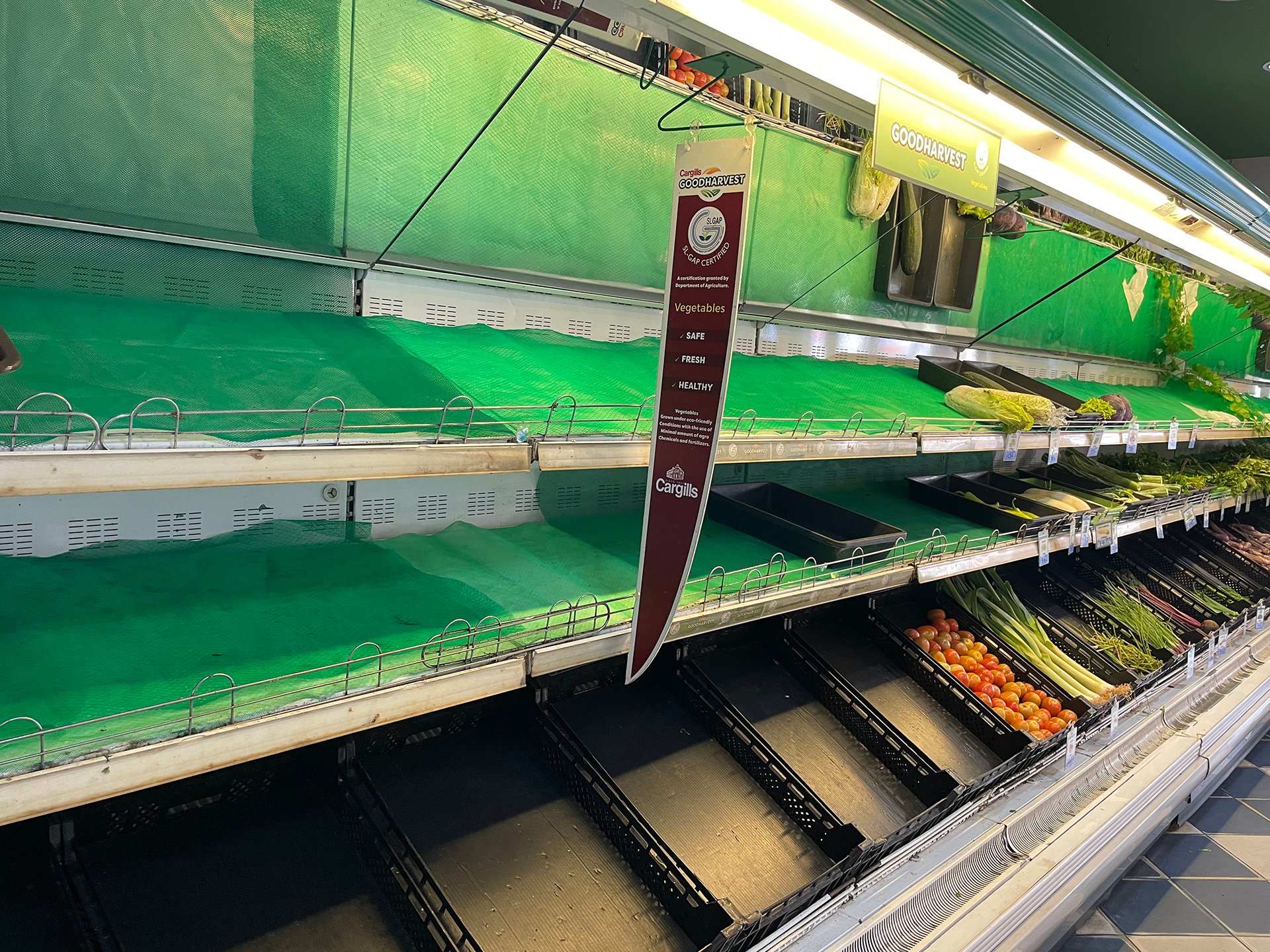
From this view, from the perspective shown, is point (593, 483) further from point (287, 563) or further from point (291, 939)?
point (291, 939)

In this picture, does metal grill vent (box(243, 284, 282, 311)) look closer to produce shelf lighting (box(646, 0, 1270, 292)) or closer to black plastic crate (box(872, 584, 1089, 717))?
produce shelf lighting (box(646, 0, 1270, 292))

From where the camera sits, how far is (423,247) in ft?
6.47

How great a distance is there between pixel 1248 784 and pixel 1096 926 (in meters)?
1.56

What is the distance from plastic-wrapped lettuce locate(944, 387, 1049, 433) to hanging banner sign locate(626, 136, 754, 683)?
1.70 meters

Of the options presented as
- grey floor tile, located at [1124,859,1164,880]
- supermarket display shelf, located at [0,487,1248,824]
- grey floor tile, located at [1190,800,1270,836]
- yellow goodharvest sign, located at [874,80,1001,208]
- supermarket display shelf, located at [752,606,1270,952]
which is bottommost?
grey floor tile, located at [1124,859,1164,880]

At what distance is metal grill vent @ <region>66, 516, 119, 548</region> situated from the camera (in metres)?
1.53

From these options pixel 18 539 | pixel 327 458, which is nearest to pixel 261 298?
pixel 18 539

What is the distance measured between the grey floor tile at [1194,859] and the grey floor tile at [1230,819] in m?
0.13

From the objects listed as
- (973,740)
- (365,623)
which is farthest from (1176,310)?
(365,623)

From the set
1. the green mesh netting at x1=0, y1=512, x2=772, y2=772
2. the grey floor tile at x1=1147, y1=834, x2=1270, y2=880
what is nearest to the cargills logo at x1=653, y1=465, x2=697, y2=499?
the green mesh netting at x1=0, y1=512, x2=772, y2=772

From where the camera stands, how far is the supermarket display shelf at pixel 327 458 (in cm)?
98

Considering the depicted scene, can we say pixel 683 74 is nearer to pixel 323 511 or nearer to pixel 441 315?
pixel 441 315

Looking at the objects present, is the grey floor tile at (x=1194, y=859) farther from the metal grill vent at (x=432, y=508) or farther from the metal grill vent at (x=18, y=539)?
the metal grill vent at (x=18, y=539)

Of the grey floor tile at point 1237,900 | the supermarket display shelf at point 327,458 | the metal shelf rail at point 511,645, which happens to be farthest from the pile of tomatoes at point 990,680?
the supermarket display shelf at point 327,458
